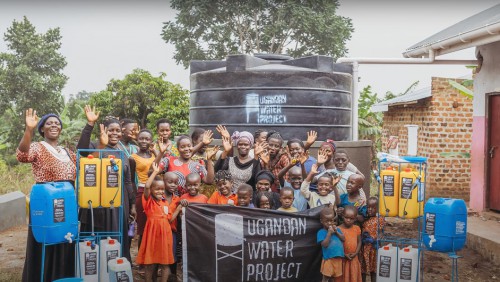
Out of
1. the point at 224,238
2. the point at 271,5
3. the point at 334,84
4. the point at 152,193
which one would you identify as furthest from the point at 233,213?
the point at 271,5

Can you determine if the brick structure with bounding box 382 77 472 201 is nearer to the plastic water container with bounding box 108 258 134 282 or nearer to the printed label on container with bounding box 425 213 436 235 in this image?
the printed label on container with bounding box 425 213 436 235

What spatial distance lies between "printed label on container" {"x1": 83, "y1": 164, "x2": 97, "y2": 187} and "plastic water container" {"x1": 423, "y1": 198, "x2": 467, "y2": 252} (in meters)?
2.78

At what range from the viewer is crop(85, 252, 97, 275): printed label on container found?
189 inches

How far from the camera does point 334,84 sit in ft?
27.4

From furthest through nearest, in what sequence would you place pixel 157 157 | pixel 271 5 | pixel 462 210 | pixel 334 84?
1. pixel 271 5
2. pixel 334 84
3. pixel 157 157
4. pixel 462 210

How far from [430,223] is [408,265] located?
0.40 m

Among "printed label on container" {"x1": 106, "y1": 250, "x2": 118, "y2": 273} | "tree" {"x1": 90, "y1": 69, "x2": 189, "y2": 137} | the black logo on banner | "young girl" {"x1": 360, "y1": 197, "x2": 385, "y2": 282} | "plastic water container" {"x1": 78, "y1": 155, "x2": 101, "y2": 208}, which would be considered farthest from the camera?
"tree" {"x1": 90, "y1": 69, "x2": 189, "y2": 137}

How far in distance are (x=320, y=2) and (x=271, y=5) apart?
2120 millimetres

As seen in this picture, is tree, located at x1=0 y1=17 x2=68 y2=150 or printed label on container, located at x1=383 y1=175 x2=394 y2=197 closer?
printed label on container, located at x1=383 y1=175 x2=394 y2=197

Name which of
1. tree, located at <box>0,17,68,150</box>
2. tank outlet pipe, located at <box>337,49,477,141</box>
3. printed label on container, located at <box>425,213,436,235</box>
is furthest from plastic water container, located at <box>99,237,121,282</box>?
tree, located at <box>0,17,68,150</box>

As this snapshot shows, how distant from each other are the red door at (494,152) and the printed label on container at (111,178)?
20.4 feet

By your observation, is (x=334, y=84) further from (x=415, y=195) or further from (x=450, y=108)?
(x=450, y=108)

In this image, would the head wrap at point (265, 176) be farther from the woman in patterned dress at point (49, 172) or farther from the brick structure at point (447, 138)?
the brick structure at point (447, 138)

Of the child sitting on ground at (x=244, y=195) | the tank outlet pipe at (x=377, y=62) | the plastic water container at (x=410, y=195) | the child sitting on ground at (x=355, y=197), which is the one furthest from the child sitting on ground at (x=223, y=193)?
the tank outlet pipe at (x=377, y=62)
